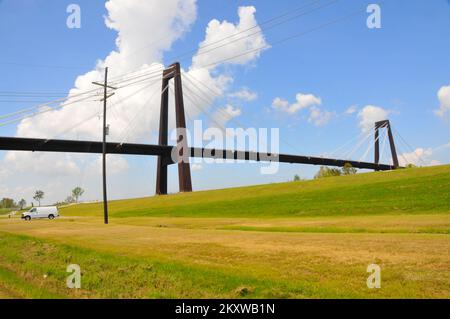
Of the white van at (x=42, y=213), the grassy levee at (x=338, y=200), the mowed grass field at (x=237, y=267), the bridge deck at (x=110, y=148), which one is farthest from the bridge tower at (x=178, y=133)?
the mowed grass field at (x=237, y=267)

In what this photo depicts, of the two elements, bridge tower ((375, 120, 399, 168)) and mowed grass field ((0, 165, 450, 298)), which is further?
bridge tower ((375, 120, 399, 168))

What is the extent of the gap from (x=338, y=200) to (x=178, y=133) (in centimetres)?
4358

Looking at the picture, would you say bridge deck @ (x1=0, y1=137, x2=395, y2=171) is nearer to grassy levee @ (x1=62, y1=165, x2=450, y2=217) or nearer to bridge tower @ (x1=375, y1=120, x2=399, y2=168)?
grassy levee @ (x1=62, y1=165, x2=450, y2=217)

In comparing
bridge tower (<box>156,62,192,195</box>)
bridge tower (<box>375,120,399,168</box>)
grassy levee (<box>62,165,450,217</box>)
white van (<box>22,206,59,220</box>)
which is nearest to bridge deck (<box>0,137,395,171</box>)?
bridge tower (<box>156,62,192,195</box>)

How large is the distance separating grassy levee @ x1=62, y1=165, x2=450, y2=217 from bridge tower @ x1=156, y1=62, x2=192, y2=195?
51.6ft

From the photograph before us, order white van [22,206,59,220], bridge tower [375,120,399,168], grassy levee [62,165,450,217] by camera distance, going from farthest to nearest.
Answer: bridge tower [375,120,399,168]
white van [22,206,59,220]
grassy levee [62,165,450,217]

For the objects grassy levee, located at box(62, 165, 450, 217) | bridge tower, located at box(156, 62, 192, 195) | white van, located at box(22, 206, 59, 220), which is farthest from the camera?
bridge tower, located at box(156, 62, 192, 195)

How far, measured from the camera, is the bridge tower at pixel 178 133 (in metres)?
79.6

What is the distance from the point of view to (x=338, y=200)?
4378cm

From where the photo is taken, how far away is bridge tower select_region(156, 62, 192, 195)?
79625 millimetres

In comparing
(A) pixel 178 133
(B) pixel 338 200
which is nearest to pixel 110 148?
(A) pixel 178 133

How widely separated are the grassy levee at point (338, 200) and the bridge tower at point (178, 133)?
15715 millimetres
